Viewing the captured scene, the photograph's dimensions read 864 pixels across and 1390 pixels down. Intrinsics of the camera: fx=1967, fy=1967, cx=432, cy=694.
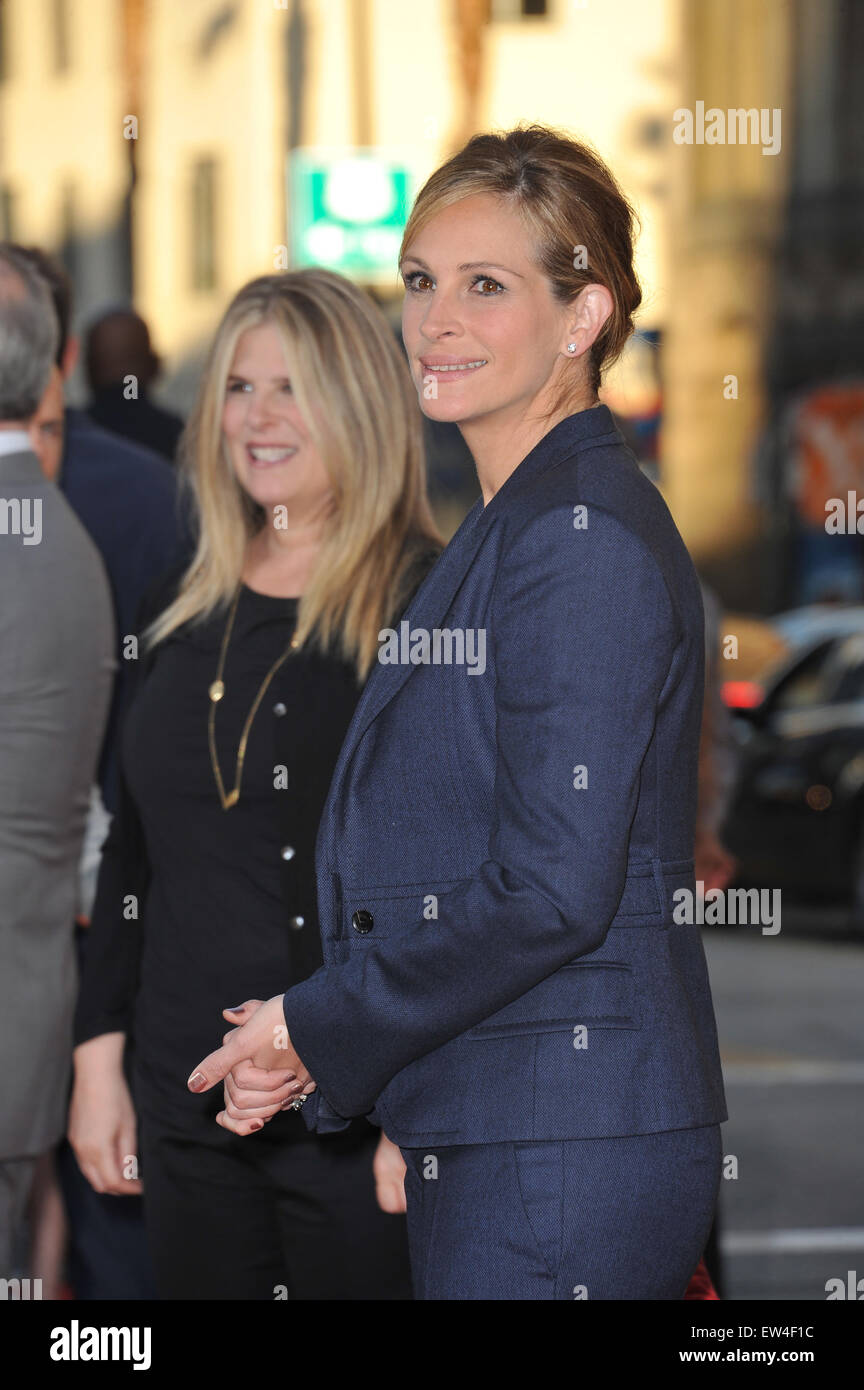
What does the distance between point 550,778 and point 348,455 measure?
1.24m

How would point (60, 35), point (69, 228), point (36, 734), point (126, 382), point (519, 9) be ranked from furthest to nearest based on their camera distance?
point (69, 228), point (60, 35), point (519, 9), point (126, 382), point (36, 734)

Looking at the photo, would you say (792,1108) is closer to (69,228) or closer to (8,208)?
(69,228)

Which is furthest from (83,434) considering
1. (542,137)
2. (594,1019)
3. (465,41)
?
(465,41)

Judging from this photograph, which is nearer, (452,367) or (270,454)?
(452,367)

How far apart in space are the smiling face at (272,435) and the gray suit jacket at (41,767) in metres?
0.32

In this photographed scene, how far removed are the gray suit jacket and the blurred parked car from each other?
7.43 m

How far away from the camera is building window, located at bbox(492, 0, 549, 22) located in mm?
21062

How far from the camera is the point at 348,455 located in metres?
3.16

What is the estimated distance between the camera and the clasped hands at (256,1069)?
225cm

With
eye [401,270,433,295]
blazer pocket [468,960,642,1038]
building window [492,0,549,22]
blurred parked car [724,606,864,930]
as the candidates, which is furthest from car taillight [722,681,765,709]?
building window [492,0,549,22]

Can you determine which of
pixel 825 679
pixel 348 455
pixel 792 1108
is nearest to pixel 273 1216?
pixel 348 455

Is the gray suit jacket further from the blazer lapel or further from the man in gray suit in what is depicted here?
the blazer lapel

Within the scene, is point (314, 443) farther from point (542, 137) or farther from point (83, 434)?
point (83, 434)

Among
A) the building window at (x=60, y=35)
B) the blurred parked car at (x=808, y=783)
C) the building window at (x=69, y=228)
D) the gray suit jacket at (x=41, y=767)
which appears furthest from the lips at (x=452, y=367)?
the building window at (x=60, y=35)
